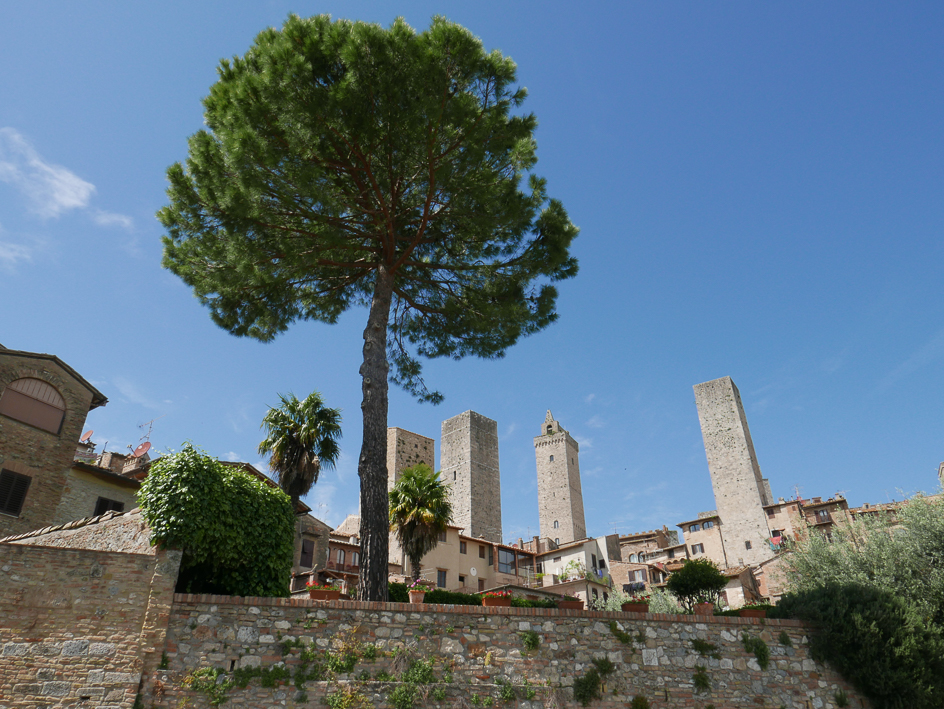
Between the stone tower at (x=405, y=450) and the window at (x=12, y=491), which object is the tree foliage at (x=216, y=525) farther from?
the stone tower at (x=405, y=450)

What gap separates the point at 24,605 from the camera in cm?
891

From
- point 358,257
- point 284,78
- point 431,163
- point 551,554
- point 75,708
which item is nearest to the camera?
point 75,708

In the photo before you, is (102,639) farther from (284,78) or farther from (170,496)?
(284,78)

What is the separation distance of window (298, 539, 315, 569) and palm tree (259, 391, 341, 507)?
9.82 meters

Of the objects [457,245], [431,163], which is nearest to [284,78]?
[431,163]

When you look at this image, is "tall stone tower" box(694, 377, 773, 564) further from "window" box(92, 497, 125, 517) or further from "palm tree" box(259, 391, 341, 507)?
"window" box(92, 497, 125, 517)

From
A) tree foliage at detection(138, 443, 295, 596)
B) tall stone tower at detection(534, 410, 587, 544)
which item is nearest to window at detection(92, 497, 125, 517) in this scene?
tree foliage at detection(138, 443, 295, 596)

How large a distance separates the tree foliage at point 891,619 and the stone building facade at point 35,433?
1912cm

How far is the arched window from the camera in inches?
690

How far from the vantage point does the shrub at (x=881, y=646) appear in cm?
1127

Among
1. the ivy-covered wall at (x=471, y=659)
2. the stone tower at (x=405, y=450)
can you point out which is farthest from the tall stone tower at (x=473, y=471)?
the ivy-covered wall at (x=471, y=659)

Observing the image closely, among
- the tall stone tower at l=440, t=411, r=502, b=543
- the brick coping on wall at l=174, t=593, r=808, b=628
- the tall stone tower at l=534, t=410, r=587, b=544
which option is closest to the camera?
the brick coping on wall at l=174, t=593, r=808, b=628

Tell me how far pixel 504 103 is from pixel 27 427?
1599 centimetres

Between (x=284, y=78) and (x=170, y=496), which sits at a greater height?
(x=284, y=78)
